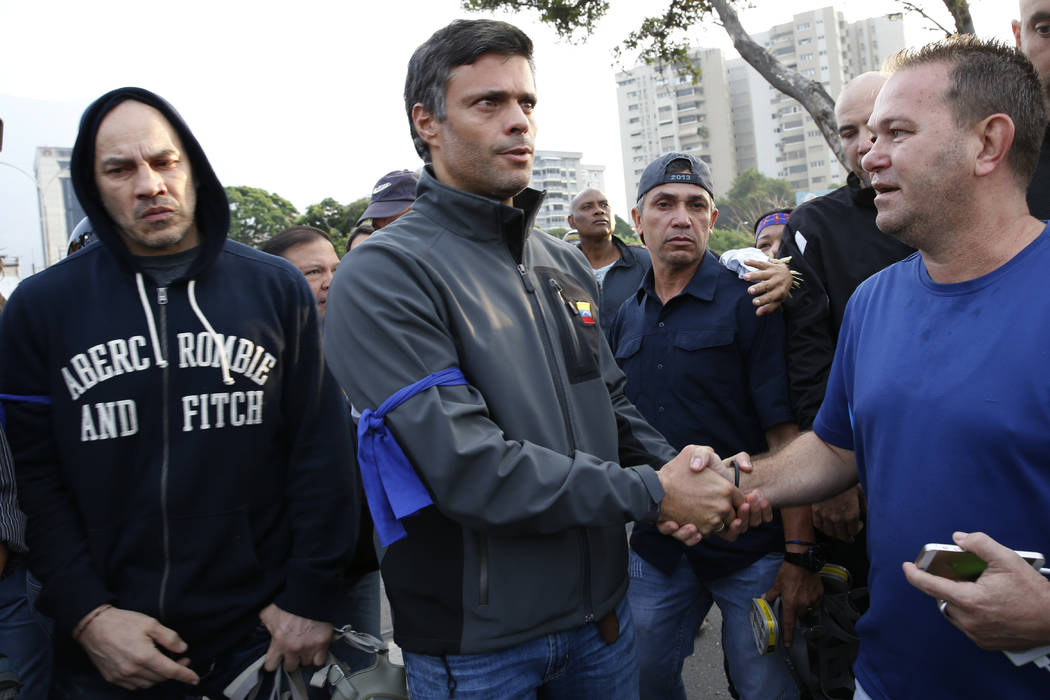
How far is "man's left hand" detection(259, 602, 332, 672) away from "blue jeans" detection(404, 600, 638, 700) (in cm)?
38

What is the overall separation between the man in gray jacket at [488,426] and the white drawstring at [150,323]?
0.60m

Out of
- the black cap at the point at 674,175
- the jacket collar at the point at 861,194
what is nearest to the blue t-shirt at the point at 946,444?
the jacket collar at the point at 861,194

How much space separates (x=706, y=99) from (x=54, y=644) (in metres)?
117

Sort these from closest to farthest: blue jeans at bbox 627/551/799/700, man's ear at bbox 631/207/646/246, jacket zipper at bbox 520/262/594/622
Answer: jacket zipper at bbox 520/262/594/622 < blue jeans at bbox 627/551/799/700 < man's ear at bbox 631/207/646/246

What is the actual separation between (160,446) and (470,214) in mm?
1107

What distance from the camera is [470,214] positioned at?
212 centimetres

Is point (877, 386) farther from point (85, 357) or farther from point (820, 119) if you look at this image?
point (820, 119)

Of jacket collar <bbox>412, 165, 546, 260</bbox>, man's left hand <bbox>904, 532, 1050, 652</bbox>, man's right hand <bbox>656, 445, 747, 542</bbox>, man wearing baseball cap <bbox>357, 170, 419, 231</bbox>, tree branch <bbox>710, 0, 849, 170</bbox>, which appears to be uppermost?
tree branch <bbox>710, 0, 849, 170</bbox>

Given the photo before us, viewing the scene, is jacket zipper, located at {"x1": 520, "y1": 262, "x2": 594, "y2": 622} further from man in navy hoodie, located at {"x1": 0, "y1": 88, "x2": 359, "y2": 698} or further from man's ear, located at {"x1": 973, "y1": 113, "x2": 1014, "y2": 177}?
man's ear, located at {"x1": 973, "y1": 113, "x2": 1014, "y2": 177}

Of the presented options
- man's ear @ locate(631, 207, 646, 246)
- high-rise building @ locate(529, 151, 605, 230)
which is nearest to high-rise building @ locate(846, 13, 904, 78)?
high-rise building @ locate(529, 151, 605, 230)

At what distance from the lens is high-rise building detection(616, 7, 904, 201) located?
106 m

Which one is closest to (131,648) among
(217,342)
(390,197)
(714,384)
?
(217,342)

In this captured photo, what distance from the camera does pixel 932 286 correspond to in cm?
198

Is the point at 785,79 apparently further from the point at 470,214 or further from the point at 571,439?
the point at 571,439
